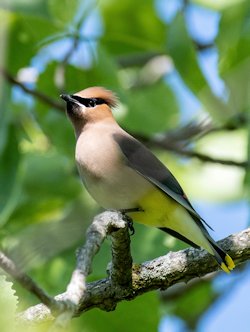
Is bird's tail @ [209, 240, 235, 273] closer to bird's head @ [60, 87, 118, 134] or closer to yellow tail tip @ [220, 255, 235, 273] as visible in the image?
yellow tail tip @ [220, 255, 235, 273]

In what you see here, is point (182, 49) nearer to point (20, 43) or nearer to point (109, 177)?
point (109, 177)

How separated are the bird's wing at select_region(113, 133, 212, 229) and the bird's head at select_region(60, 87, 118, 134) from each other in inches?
13.3

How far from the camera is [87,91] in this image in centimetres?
515

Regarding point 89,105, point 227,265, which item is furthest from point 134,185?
point 227,265

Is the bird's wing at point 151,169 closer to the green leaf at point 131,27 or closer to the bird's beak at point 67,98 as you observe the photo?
the bird's beak at point 67,98

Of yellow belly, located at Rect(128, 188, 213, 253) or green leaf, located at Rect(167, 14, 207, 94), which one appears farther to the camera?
green leaf, located at Rect(167, 14, 207, 94)

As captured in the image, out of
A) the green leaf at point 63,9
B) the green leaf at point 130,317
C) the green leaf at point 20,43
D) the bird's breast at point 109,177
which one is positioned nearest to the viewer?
the green leaf at point 130,317

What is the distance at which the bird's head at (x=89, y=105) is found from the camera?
5051mm

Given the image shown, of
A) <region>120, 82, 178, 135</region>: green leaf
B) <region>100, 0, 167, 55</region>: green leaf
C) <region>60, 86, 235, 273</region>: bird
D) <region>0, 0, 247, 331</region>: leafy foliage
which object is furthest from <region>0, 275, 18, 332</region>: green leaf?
<region>100, 0, 167, 55</region>: green leaf

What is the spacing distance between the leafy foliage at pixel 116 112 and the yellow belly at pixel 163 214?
11cm

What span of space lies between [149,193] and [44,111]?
1.41m

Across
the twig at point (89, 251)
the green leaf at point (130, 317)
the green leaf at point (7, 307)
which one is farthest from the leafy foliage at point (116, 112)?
the green leaf at point (7, 307)

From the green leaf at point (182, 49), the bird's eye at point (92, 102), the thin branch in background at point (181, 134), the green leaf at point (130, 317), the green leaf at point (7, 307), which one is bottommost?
the thin branch in background at point (181, 134)

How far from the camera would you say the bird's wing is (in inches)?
173
